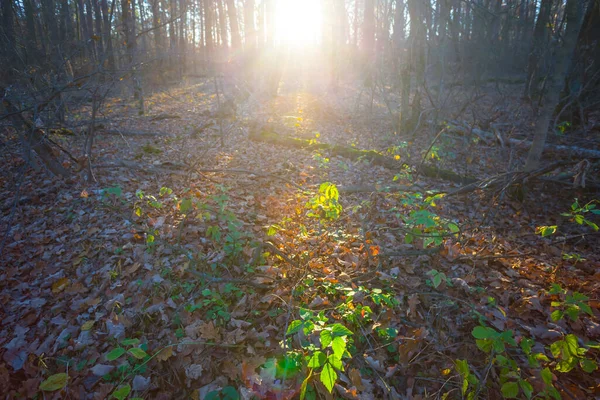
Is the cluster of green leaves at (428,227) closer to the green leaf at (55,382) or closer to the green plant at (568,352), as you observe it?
the green plant at (568,352)

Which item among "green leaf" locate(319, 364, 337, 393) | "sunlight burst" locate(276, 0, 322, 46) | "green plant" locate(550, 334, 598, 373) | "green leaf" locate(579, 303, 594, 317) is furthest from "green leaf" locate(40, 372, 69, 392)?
"sunlight burst" locate(276, 0, 322, 46)

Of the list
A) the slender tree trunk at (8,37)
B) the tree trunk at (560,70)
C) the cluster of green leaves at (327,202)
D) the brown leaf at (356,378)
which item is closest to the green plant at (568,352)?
the brown leaf at (356,378)

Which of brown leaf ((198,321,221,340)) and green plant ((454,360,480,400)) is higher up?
green plant ((454,360,480,400))

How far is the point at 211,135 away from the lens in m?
9.19

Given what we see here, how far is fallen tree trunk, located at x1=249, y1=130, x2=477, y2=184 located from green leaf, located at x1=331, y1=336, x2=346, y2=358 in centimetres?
546

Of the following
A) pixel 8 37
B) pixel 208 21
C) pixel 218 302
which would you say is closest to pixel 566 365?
pixel 218 302

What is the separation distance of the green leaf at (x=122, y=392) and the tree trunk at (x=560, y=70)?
6.48 metres

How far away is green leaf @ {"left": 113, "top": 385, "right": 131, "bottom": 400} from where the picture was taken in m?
2.13

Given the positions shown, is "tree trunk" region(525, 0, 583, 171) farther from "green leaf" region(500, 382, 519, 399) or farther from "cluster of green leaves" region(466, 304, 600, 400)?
"green leaf" region(500, 382, 519, 399)

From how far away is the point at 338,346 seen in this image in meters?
1.76

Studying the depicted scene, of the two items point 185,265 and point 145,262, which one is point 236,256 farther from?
point 145,262

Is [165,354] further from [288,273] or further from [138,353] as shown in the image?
[288,273]

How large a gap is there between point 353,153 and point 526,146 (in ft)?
15.2

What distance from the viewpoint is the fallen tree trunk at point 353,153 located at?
644cm
